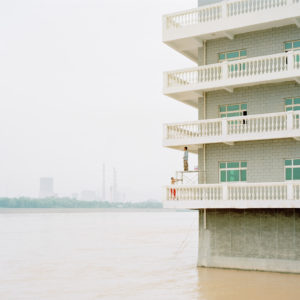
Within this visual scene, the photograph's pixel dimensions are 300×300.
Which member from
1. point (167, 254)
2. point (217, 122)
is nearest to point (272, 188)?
point (217, 122)

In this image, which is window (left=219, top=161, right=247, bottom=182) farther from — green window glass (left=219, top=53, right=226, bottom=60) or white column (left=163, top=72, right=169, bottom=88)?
green window glass (left=219, top=53, right=226, bottom=60)

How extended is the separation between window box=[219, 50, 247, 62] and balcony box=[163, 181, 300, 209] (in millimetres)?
6330

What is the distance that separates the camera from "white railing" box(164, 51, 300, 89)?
23.9 metres

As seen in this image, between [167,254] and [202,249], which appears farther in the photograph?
[167,254]

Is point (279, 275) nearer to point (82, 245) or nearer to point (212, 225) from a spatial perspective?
point (212, 225)

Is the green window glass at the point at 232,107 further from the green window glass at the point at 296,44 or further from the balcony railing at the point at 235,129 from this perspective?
the green window glass at the point at 296,44

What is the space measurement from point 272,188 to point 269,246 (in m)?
2.89

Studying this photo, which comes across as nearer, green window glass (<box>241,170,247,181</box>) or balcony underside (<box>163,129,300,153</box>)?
balcony underside (<box>163,129,300,153</box>)

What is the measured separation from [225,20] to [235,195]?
8101mm

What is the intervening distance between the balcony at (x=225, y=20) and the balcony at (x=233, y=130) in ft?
13.7

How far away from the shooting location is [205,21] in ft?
85.3

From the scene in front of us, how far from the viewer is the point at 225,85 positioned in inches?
985

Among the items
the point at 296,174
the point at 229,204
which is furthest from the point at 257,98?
the point at 229,204

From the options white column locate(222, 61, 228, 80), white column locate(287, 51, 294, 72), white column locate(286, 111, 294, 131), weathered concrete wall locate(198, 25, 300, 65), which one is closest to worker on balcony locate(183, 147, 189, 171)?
white column locate(222, 61, 228, 80)
